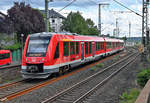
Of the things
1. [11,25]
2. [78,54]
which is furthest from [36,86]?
[11,25]

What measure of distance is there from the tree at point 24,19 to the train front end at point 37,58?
25871 mm

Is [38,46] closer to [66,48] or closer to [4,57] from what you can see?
[66,48]

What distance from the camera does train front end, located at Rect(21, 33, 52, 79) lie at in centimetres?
1322

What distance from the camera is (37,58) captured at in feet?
43.6

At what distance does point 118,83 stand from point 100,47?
14.1 metres

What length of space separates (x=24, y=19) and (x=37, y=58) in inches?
1080

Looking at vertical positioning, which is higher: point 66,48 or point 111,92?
point 66,48

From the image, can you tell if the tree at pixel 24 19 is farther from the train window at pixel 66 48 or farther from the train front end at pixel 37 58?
the train front end at pixel 37 58

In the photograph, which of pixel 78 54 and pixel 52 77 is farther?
pixel 78 54

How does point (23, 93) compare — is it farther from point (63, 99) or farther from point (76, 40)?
point (76, 40)

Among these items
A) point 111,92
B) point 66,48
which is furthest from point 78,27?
point 111,92

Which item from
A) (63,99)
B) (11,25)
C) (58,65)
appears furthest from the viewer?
(11,25)

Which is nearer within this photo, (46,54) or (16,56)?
(46,54)

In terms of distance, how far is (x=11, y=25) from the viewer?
37.3m
